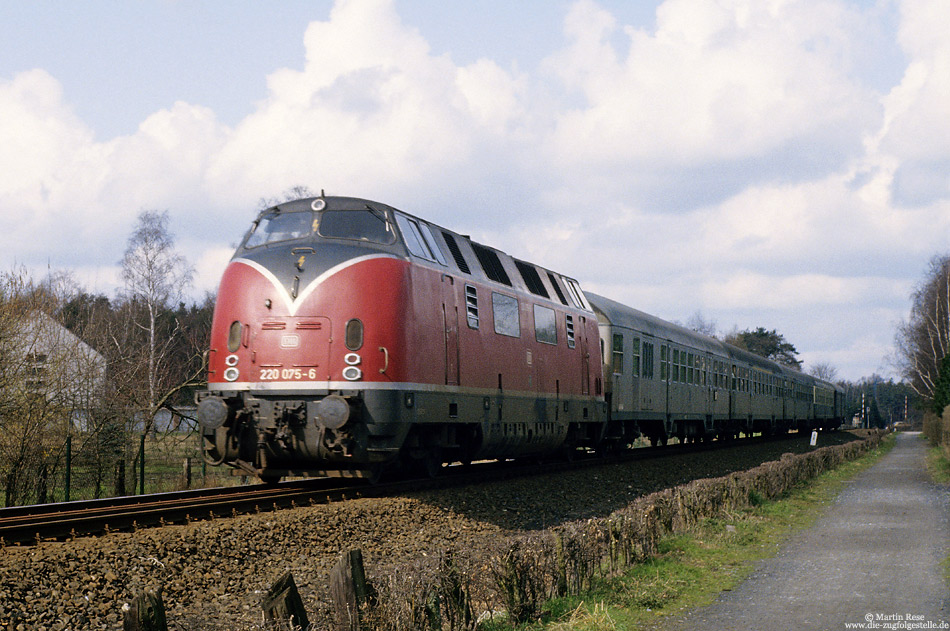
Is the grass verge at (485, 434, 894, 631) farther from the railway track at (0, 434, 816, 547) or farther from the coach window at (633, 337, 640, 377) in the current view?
the coach window at (633, 337, 640, 377)

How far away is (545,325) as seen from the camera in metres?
20.1

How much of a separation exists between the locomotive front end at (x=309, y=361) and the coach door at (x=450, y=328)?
1511 millimetres

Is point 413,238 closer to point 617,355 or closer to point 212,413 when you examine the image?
point 212,413

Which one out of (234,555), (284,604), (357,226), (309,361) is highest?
(357,226)

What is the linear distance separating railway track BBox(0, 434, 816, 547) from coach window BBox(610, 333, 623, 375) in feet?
25.0

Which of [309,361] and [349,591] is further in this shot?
[309,361]

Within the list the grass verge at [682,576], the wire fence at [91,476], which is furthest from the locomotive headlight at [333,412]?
the wire fence at [91,476]

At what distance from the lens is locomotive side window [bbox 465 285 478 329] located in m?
16.1

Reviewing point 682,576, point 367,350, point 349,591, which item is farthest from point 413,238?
point 349,591

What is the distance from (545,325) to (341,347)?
770 centimetres

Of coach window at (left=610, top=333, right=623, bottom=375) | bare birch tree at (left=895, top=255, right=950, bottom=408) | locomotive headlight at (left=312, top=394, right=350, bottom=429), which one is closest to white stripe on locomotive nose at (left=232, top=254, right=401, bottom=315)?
locomotive headlight at (left=312, top=394, right=350, bottom=429)

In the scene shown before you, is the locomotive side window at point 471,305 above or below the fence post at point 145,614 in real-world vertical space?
above

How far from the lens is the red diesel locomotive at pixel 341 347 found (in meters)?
13.1

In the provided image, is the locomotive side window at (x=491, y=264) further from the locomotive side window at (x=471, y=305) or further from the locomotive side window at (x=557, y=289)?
the locomotive side window at (x=557, y=289)
